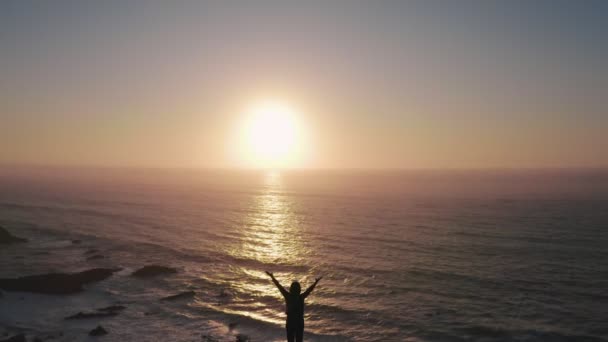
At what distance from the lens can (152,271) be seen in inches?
1697

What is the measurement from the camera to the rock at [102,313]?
29.6m

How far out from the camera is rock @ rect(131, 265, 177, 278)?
42250mm

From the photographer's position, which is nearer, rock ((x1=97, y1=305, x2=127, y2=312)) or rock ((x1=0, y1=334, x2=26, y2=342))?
rock ((x1=0, y1=334, x2=26, y2=342))

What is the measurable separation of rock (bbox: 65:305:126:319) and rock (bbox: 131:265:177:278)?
34.0 feet

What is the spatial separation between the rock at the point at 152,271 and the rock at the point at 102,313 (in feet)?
34.0

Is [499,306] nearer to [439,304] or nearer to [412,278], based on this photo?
[439,304]

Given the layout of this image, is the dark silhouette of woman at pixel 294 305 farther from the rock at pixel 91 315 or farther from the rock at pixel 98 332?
the rock at pixel 91 315

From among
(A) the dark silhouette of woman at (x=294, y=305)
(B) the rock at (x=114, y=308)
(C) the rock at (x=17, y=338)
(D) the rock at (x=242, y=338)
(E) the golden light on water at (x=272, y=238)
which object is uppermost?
(A) the dark silhouette of woman at (x=294, y=305)

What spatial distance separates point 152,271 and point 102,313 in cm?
1279

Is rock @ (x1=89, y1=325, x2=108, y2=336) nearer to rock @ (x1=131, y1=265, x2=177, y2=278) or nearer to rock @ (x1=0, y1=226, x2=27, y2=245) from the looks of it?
rock @ (x1=131, y1=265, x2=177, y2=278)

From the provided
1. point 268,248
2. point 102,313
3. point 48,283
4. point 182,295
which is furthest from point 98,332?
point 268,248

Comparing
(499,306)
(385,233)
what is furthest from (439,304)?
(385,233)

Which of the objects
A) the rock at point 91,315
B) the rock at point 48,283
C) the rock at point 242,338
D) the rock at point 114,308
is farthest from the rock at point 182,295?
the rock at point 242,338

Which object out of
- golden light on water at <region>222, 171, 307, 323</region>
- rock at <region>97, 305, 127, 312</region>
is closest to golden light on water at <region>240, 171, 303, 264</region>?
golden light on water at <region>222, 171, 307, 323</region>
